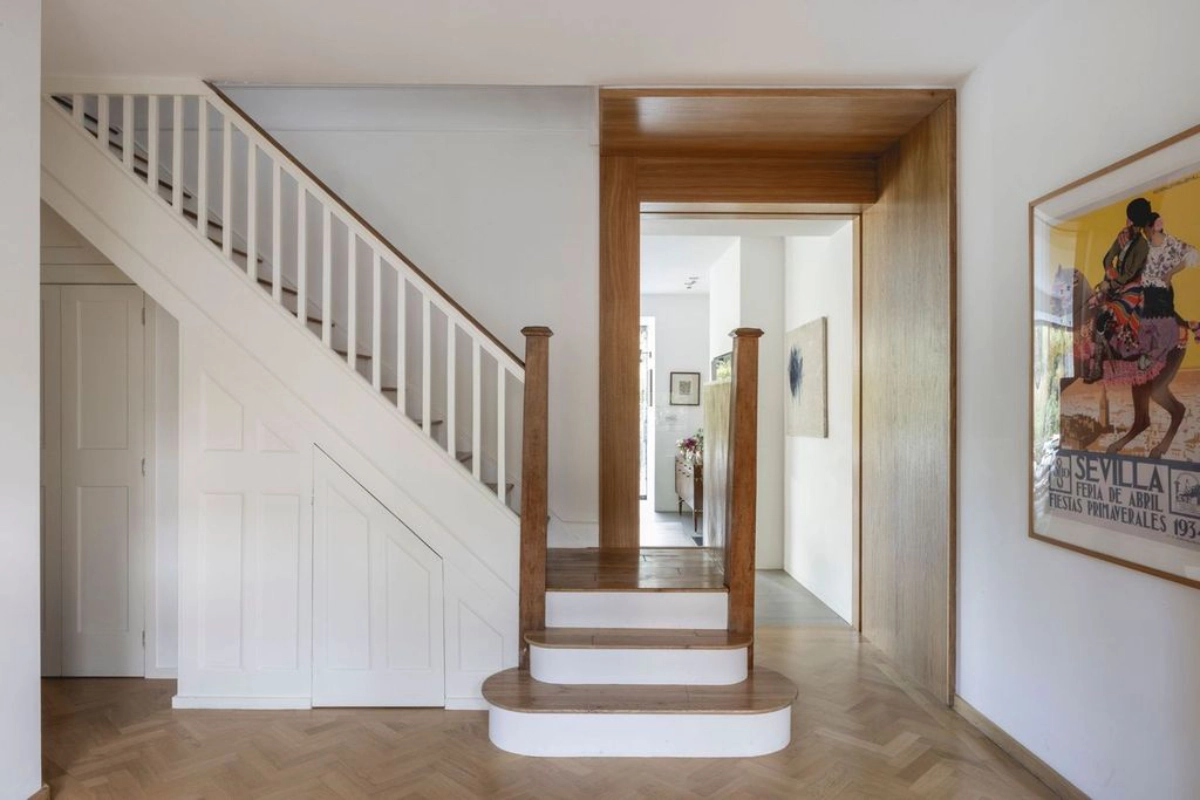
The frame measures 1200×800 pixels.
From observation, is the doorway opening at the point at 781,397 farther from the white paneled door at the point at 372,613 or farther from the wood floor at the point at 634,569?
the white paneled door at the point at 372,613

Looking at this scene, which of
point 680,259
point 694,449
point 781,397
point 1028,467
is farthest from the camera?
point 694,449

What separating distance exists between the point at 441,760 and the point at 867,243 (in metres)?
3.57

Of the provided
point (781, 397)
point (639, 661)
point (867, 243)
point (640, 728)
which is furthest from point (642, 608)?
point (781, 397)

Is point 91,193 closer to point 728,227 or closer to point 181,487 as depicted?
point 181,487

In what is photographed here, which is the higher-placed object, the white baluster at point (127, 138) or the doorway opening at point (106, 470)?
the white baluster at point (127, 138)

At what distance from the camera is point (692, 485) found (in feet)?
26.5

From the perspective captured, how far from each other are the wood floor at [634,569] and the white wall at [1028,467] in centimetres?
119

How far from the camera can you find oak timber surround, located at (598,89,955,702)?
3.43 m

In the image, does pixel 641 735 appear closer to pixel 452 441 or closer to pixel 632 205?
pixel 452 441

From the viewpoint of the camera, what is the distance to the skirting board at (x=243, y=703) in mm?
3369

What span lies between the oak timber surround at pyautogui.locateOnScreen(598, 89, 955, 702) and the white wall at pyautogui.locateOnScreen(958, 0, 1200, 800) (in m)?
0.15

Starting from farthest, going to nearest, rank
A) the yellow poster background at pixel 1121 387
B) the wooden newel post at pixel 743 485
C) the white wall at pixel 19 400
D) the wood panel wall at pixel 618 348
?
the wood panel wall at pixel 618 348, the wooden newel post at pixel 743 485, the white wall at pixel 19 400, the yellow poster background at pixel 1121 387

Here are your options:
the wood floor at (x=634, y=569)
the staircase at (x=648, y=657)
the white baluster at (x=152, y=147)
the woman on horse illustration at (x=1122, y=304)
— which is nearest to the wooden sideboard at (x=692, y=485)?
the wood floor at (x=634, y=569)

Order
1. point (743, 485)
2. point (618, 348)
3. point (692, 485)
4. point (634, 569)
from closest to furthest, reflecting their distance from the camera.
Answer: point (743, 485)
point (634, 569)
point (618, 348)
point (692, 485)
